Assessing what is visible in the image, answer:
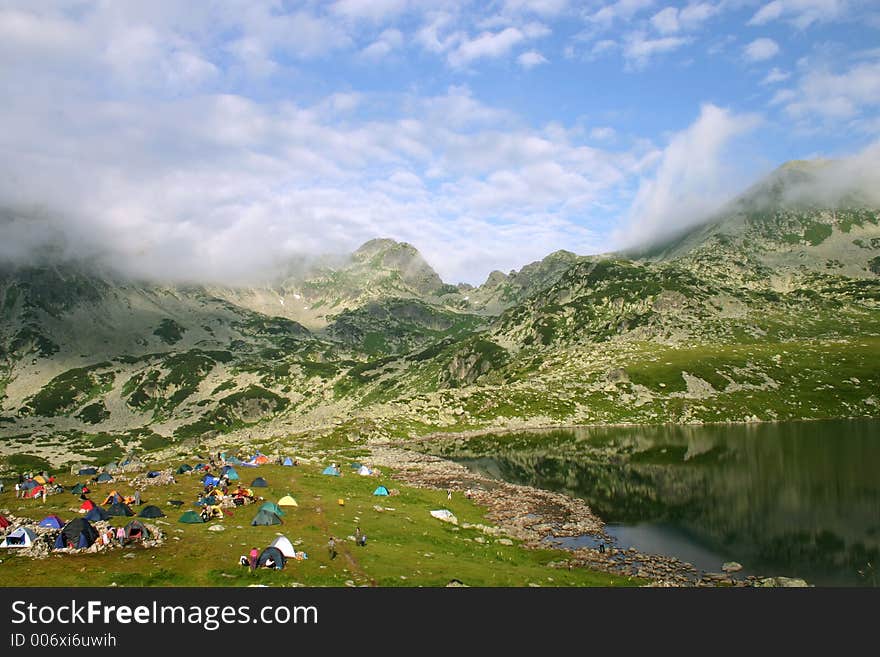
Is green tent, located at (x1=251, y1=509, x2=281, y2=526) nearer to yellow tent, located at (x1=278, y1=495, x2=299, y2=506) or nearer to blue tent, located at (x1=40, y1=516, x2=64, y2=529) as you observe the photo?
yellow tent, located at (x1=278, y1=495, x2=299, y2=506)

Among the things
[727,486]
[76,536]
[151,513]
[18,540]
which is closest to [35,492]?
[151,513]

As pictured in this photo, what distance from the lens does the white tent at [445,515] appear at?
60031mm

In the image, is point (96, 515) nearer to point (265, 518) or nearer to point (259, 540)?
point (265, 518)

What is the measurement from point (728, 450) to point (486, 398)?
8114 centimetres

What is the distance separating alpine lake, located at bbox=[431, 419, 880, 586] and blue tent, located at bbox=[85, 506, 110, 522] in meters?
42.3

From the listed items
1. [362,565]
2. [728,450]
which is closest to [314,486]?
[362,565]

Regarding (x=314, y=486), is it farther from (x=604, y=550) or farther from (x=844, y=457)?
(x=844, y=457)

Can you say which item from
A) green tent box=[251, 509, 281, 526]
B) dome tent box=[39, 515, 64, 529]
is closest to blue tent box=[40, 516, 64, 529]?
dome tent box=[39, 515, 64, 529]

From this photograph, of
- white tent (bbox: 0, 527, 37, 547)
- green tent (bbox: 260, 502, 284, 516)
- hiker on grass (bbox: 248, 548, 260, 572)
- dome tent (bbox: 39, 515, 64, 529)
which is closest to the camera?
hiker on grass (bbox: 248, 548, 260, 572)

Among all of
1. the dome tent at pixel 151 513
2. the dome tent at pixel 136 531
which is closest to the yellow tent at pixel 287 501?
the dome tent at pixel 151 513

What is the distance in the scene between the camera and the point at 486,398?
6983 inches

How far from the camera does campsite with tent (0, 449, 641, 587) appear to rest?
1442 inches

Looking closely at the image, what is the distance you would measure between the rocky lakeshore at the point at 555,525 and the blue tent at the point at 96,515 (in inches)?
1407
